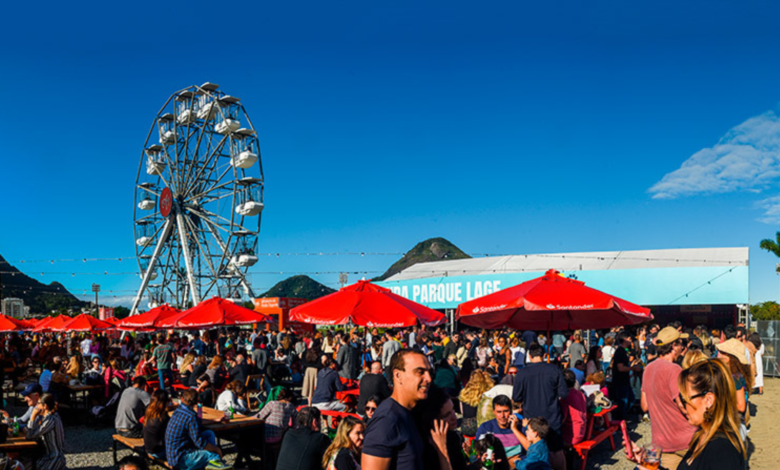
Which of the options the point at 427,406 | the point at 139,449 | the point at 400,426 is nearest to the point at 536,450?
the point at 427,406

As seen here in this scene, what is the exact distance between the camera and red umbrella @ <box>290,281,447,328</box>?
9.21 metres

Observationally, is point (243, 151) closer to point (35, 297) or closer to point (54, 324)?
point (54, 324)

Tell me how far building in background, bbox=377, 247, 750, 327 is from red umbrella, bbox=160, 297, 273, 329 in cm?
1483

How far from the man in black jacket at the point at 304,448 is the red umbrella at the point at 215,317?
25.7 ft

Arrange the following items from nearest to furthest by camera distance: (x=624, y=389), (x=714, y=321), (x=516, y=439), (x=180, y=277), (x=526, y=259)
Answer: (x=516, y=439) → (x=624, y=389) → (x=714, y=321) → (x=526, y=259) → (x=180, y=277)

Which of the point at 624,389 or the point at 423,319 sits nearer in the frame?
the point at 423,319

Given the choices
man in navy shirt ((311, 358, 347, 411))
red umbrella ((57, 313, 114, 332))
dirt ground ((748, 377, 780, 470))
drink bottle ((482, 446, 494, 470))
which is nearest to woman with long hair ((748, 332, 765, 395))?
dirt ground ((748, 377, 780, 470))

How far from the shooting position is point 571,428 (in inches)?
289

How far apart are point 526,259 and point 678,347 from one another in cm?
2526

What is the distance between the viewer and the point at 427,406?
117 inches

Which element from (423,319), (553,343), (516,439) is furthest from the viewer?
(553,343)

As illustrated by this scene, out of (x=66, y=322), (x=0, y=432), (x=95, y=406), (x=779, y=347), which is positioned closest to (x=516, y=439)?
(x=0, y=432)

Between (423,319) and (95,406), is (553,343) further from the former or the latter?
(95,406)

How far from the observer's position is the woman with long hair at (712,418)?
2584 millimetres
